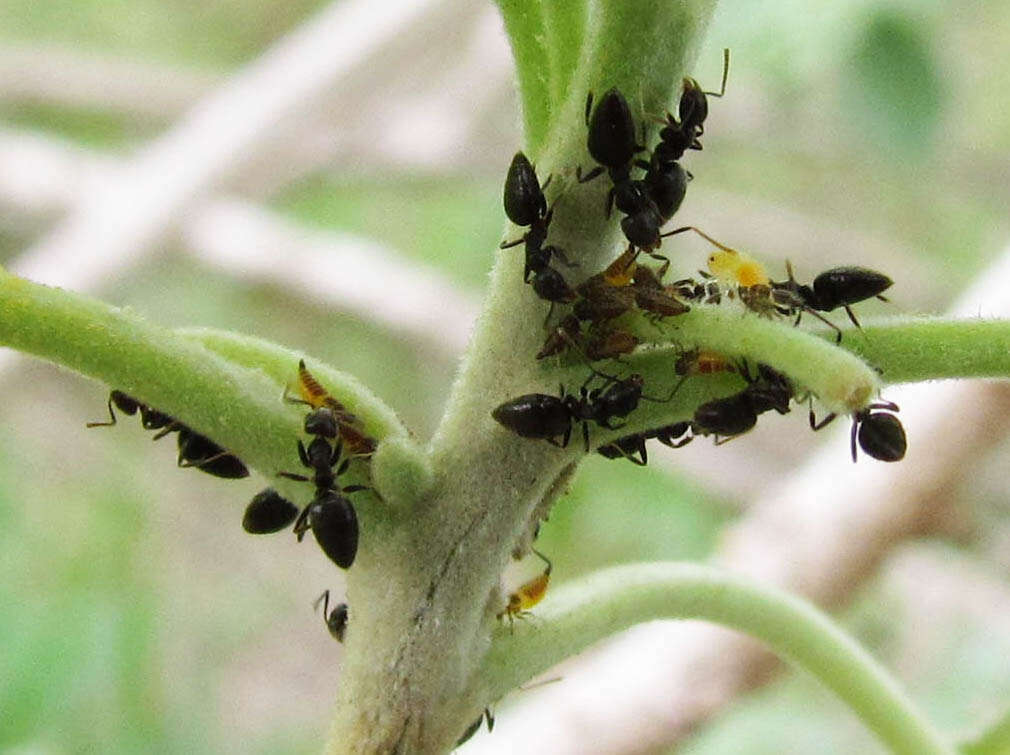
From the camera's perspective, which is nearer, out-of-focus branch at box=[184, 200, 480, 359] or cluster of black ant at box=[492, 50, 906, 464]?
cluster of black ant at box=[492, 50, 906, 464]

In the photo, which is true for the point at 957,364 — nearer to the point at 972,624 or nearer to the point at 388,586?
the point at 388,586

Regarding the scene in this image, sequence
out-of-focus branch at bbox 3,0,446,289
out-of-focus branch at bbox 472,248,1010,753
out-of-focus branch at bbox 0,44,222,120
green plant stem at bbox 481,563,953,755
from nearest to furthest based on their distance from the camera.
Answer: green plant stem at bbox 481,563,953,755 → out-of-focus branch at bbox 472,248,1010,753 → out-of-focus branch at bbox 3,0,446,289 → out-of-focus branch at bbox 0,44,222,120

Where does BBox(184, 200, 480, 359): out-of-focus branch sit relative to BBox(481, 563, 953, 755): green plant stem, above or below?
below

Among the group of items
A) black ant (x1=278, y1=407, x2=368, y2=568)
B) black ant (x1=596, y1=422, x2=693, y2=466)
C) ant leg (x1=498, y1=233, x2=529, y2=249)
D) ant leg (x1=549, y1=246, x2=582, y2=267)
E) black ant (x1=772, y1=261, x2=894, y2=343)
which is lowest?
black ant (x1=278, y1=407, x2=368, y2=568)

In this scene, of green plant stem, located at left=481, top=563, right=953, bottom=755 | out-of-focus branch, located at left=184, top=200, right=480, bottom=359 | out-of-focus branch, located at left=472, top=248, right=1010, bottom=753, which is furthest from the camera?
out-of-focus branch, located at left=184, top=200, right=480, bottom=359

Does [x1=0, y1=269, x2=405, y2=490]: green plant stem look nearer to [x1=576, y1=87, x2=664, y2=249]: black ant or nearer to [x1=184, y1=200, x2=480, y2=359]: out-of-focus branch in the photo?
[x1=576, y1=87, x2=664, y2=249]: black ant

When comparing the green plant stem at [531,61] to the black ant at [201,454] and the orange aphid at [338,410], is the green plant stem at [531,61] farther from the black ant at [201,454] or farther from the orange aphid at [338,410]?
the black ant at [201,454]

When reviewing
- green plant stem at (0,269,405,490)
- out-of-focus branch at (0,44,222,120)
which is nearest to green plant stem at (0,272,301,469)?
green plant stem at (0,269,405,490)

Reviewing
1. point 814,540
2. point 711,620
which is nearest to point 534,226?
point 711,620
